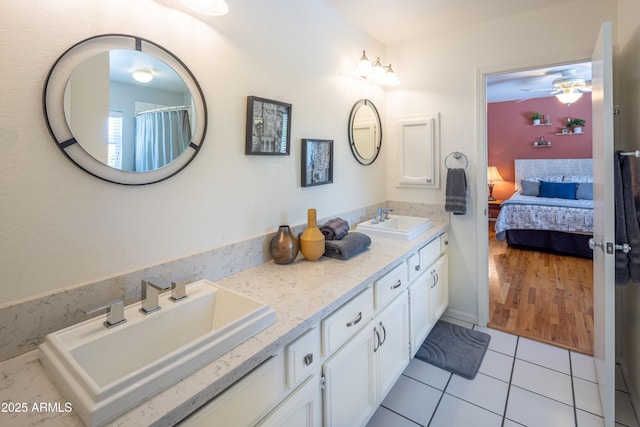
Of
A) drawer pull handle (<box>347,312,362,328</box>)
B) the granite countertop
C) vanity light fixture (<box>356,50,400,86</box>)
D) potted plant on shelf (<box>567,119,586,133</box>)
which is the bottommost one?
drawer pull handle (<box>347,312,362,328</box>)

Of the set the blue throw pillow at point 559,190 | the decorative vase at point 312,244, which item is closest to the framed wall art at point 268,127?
the decorative vase at point 312,244

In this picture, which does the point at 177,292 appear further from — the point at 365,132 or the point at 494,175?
the point at 494,175

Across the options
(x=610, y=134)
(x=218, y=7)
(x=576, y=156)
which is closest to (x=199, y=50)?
(x=218, y=7)

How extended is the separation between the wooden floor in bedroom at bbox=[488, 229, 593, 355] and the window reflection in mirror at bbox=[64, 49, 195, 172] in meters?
2.65

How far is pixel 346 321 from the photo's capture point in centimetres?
132

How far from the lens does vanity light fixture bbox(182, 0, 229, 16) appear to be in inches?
47.1

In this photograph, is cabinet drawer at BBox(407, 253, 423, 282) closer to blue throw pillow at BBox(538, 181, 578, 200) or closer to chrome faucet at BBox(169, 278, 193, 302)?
chrome faucet at BBox(169, 278, 193, 302)

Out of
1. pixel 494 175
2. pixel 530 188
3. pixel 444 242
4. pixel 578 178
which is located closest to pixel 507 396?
pixel 444 242

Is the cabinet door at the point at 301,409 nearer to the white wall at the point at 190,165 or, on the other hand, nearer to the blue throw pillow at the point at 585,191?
the white wall at the point at 190,165

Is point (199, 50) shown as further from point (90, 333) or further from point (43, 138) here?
point (90, 333)

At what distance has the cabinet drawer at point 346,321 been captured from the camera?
1.21m

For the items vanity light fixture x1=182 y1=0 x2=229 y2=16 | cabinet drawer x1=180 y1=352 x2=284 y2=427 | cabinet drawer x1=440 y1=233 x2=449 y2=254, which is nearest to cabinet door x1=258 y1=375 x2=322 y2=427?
cabinet drawer x1=180 y1=352 x2=284 y2=427

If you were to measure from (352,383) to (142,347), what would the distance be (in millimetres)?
833

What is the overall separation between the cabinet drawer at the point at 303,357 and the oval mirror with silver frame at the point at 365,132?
156cm
